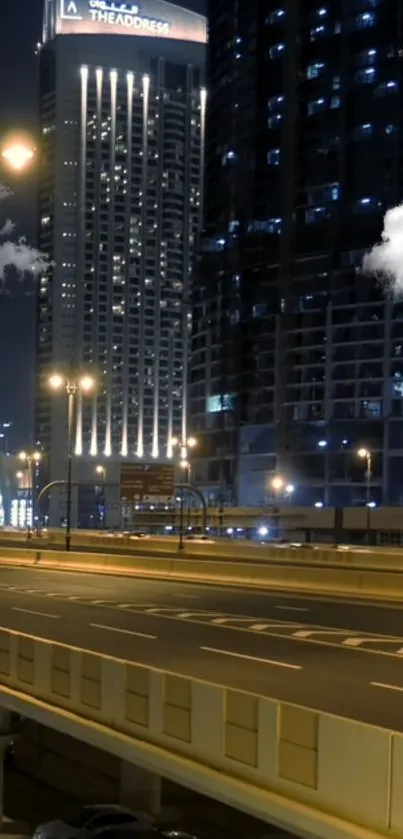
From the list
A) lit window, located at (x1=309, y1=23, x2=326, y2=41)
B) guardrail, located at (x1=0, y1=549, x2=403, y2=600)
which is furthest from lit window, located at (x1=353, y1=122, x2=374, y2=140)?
guardrail, located at (x1=0, y1=549, x2=403, y2=600)

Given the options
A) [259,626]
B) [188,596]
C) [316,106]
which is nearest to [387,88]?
[316,106]

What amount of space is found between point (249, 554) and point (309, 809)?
4511 centimetres

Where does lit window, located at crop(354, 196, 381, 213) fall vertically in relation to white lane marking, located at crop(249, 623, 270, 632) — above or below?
above

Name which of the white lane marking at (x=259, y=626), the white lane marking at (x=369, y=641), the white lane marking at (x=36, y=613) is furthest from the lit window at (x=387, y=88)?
the white lane marking at (x=369, y=641)

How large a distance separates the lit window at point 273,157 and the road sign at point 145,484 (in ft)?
219

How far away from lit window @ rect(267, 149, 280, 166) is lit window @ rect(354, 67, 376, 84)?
12.8m

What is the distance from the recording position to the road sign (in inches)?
2635

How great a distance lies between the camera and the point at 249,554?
185 feet

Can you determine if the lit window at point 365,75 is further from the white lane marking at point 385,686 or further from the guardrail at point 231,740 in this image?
the guardrail at point 231,740

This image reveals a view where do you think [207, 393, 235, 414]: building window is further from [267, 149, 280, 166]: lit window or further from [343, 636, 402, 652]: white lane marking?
[343, 636, 402, 652]: white lane marking

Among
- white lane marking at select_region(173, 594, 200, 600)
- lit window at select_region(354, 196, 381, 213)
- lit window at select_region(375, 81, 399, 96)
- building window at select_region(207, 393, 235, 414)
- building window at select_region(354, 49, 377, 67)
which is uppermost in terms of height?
building window at select_region(354, 49, 377, 67)

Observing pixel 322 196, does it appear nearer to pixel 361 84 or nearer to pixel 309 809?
pixel 361 84

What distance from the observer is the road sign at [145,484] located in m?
66.9

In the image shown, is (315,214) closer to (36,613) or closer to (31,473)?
(31,473)
